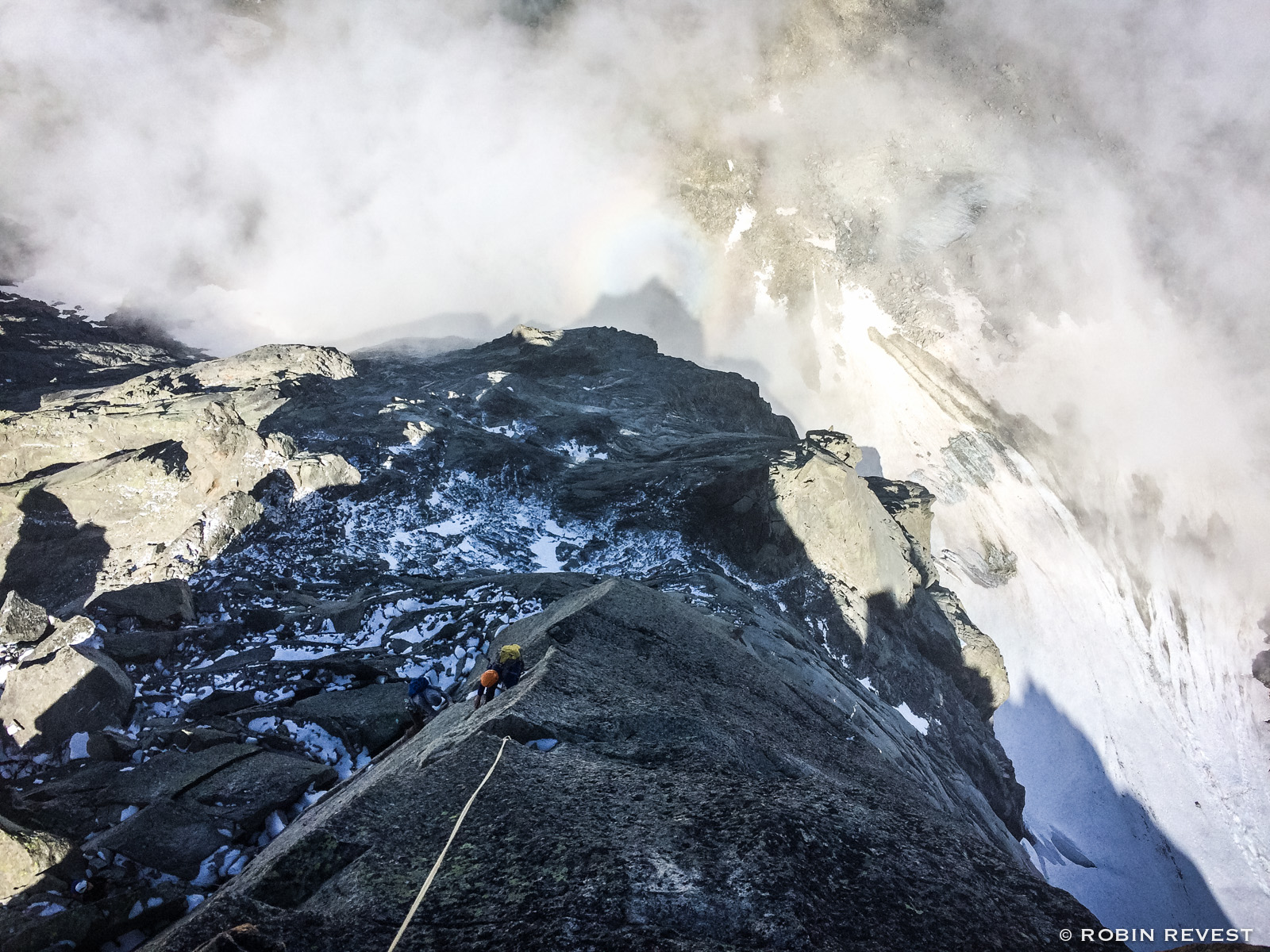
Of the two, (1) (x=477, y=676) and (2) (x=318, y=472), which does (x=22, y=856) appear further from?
(2) (x=318, y=472)

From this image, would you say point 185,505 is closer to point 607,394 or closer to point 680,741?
point 680,741

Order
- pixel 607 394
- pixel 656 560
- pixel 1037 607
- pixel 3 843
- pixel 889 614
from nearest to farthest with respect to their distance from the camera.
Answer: pixel 3 843 < pixel 656 560 < pixel 889 614 < pixel 607 394 < pixel 1037 607

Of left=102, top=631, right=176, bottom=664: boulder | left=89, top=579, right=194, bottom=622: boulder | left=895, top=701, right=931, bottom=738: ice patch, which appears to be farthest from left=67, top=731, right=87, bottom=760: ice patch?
left=895, top=701, right=931, bottom=738: ice patch

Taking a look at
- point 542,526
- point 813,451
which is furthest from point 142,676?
point 813,451

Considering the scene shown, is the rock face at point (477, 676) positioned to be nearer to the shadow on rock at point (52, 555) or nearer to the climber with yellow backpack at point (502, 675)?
the shadow on rock at point (52, 555)

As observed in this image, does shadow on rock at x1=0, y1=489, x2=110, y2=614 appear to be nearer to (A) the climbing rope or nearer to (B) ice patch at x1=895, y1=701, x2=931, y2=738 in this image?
(A) the climbing rope

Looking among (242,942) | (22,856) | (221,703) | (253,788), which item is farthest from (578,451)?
(242,942)
